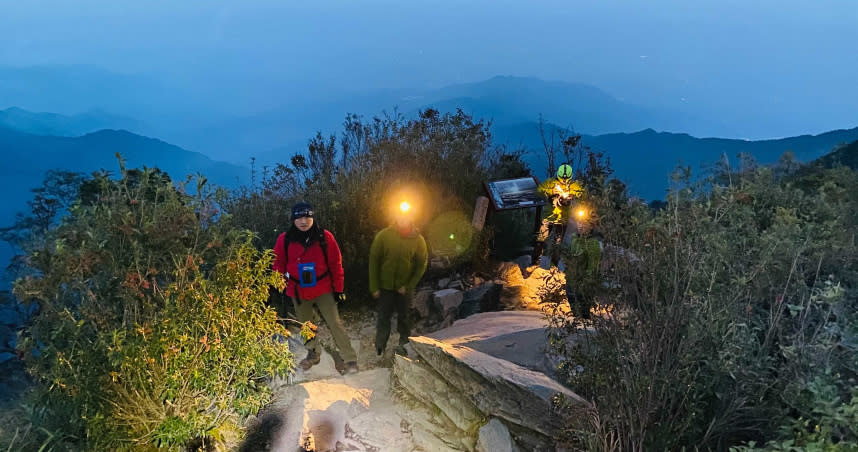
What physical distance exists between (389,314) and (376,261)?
0.63 meters

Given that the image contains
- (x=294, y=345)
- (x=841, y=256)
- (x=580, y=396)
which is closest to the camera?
(x=580, y=396)

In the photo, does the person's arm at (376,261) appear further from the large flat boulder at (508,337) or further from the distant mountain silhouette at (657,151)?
the distant mountain silhouette at (657,151)

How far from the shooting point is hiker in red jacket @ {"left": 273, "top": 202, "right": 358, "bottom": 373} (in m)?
4.99

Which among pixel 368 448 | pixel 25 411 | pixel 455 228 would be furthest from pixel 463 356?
pixel 455 228

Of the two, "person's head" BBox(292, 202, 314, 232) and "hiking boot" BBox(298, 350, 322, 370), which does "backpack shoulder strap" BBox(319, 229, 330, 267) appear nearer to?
"person's head" BBox(292, 202, 314, 232)

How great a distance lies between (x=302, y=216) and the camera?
489 cm

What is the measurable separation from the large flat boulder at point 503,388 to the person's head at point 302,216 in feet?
5.52

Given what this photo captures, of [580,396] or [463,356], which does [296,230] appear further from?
[580,396]

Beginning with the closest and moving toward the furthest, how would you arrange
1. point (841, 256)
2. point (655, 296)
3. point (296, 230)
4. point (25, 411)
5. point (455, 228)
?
point (655, 296), point (25, 411), point (841, 256), point (296, 230), point (455, 228)

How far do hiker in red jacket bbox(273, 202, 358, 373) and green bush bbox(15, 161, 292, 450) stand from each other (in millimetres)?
1052

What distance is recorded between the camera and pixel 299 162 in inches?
378

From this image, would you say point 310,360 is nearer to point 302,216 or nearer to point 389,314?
point 389,314

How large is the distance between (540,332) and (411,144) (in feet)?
16.4

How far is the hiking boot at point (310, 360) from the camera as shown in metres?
5.42
